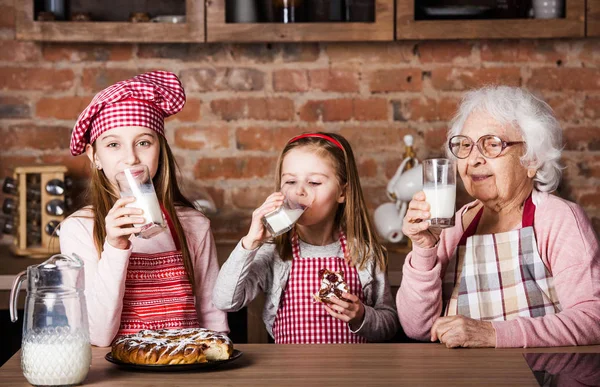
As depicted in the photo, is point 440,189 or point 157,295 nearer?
point 440,189

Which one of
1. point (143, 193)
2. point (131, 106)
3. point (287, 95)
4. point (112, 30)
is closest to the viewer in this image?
point (143, 193)

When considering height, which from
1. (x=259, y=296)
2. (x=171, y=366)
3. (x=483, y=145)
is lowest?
(x=259, y=296)

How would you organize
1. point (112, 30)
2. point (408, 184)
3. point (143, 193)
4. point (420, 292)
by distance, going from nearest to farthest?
point (143, 193)
point (420, 292)
point (408, 184)
point (112, 30)

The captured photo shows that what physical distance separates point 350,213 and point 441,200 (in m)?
0.50

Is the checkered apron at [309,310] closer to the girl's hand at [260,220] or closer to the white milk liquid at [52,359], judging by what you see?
the girl's hand at [260,220]

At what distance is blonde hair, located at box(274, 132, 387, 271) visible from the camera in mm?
2234

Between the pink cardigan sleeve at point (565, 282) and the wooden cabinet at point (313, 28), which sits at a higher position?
the wooden cabinet at point (313, 28)

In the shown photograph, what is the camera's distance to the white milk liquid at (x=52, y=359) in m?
1.44

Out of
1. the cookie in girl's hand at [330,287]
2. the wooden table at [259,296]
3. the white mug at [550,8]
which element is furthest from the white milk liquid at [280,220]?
the white mug at [550,8]

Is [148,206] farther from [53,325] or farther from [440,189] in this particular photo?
[440,189]

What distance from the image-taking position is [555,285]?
1.90m

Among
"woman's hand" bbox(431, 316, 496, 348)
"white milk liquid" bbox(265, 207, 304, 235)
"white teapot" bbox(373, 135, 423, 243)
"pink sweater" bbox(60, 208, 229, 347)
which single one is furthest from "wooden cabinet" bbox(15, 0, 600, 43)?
"woman's hand" bbox(431, 316, 496, 348)

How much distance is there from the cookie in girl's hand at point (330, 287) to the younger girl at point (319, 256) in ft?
0.40

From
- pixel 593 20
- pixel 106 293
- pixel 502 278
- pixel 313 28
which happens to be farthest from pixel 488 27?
pixel 106 293
